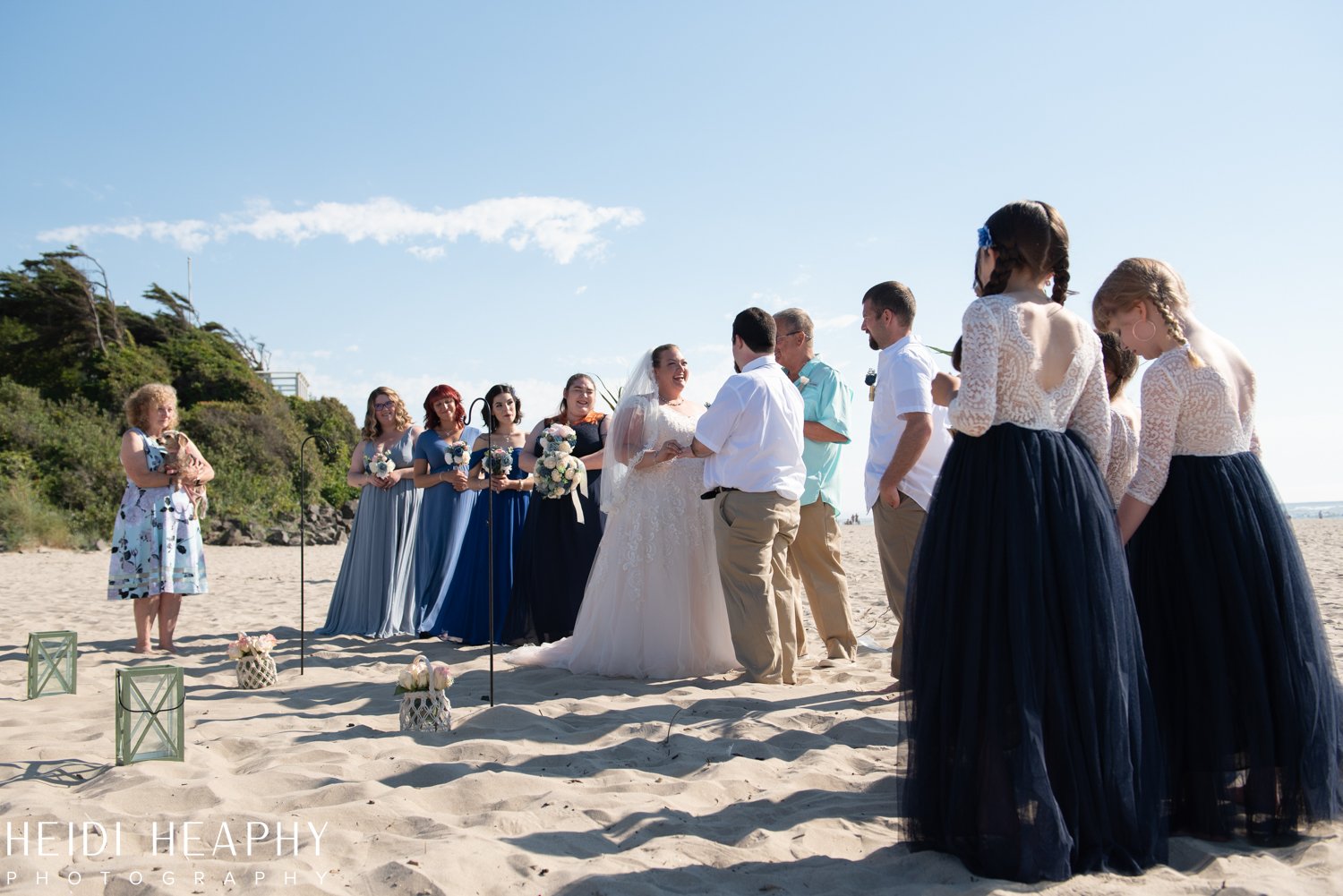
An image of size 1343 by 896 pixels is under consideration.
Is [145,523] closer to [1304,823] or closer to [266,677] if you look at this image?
[266,677]

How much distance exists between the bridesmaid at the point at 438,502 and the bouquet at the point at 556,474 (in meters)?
1.53

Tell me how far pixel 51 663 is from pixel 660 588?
336 centimetres

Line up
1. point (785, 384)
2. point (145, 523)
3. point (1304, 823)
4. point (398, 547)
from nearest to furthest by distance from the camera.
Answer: point (1304, 823)
point (785, 384)
point (145, 523)
point (398, 547)

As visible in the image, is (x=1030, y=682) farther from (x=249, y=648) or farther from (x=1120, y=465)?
(x=249, y=648)

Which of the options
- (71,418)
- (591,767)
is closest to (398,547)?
(591,767)

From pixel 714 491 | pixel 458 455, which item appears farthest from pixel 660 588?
pixel 458 455

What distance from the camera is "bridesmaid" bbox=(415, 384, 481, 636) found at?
817 centimetres

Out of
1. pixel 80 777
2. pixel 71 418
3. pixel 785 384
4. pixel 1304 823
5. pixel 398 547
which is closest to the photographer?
pixel 1304 823

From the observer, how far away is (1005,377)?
2883mm

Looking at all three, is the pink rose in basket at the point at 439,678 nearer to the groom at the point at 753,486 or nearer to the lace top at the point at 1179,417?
the groom at the point at 753,486

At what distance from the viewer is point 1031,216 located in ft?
9.77

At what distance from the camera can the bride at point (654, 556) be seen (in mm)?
5973

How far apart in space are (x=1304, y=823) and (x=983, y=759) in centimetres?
111

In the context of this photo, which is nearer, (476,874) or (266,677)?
(476,874)
